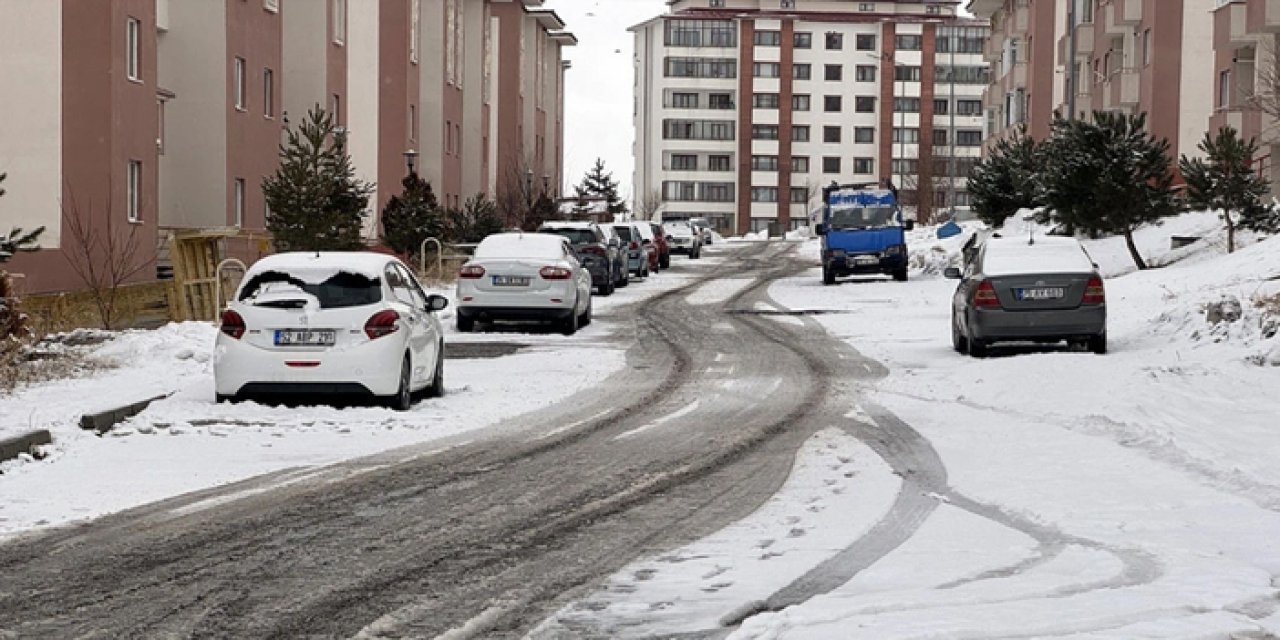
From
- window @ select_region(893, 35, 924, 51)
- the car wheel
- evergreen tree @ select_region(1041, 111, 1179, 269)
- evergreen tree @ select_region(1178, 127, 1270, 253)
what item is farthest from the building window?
window @ select_region(893, 35, 924, 51)

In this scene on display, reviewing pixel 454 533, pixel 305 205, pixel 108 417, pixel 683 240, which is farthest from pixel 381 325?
pixel 683 240

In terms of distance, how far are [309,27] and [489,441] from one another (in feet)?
133

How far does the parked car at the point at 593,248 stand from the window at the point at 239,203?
8.73m

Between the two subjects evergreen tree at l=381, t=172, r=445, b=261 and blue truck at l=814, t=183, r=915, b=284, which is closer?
blue truck at l=814, t=183, r=915, b=284

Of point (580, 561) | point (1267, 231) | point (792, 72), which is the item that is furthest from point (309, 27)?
point (792, 72)

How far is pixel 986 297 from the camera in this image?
20.9 metres

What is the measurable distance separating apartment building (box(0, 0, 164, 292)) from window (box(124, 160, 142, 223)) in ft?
1.50

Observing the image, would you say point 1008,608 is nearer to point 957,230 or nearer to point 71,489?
point 71,489

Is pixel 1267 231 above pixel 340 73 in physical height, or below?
below

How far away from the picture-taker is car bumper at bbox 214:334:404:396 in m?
15.2

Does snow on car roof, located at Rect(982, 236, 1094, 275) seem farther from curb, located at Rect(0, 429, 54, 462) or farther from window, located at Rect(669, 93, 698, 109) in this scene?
window, located at Rect(669, 93, 698, 109)

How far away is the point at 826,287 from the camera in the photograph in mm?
44156

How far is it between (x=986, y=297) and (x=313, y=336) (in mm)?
8880

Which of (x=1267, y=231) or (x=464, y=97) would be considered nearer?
(x=1267, y=231)
